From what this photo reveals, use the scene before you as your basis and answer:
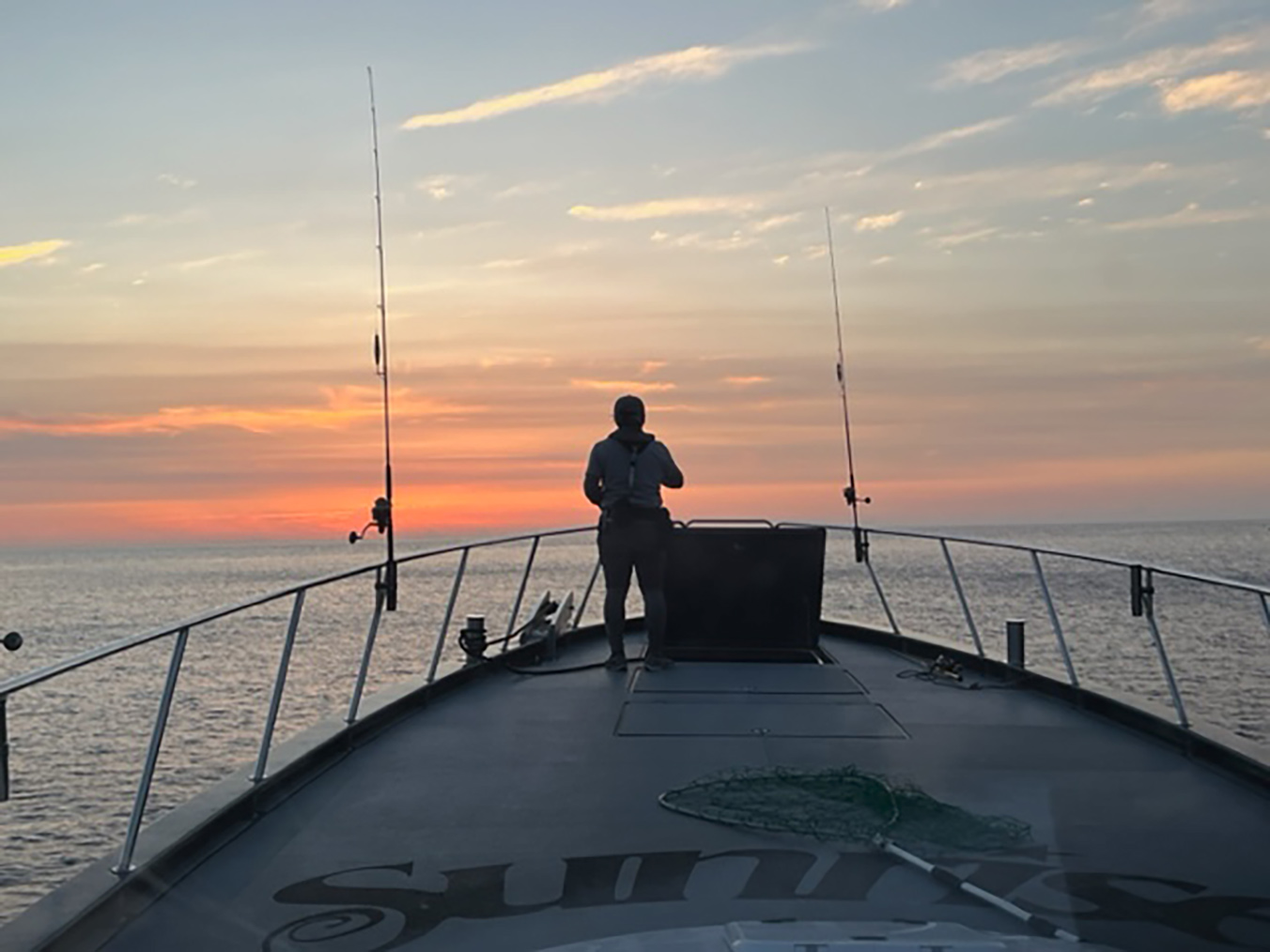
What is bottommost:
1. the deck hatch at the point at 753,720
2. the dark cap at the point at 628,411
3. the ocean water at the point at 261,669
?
the ocean water at the point at 261,669

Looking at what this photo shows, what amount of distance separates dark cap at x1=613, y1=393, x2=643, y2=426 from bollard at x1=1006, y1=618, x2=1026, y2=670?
2.75 m

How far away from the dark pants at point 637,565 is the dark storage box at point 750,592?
0.82 m

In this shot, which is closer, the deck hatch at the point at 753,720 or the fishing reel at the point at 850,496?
the deck hatch at the point at 753,720

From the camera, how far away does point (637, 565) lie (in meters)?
8.56

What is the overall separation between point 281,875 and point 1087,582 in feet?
241

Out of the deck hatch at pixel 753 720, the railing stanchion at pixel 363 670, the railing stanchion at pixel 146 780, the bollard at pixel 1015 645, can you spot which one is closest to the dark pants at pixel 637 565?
the deck hatch at pixel 753 720

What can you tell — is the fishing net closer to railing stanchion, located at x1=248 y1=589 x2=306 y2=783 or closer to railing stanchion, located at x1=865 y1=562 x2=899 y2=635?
railing stanchion, located at x1=248 y1=589 x2=306 y2=783

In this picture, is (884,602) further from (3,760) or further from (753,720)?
(3,760)

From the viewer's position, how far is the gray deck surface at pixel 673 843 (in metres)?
3.65

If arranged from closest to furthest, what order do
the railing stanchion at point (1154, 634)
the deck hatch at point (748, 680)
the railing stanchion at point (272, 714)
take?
the railing stanchion at point (272, 714), the railing stanchion at point (1154, 634), the deck hatch at point (748, 680)

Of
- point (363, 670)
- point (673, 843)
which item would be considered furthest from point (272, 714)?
point (673, 843)

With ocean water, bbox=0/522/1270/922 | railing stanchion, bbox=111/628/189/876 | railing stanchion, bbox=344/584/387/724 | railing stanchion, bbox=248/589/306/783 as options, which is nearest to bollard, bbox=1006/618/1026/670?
ocean water, bbox=0/522/1270/922

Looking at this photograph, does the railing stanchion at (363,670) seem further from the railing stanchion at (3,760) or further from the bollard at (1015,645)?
the bollard at (1015,645)

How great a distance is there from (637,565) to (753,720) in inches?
74.9
